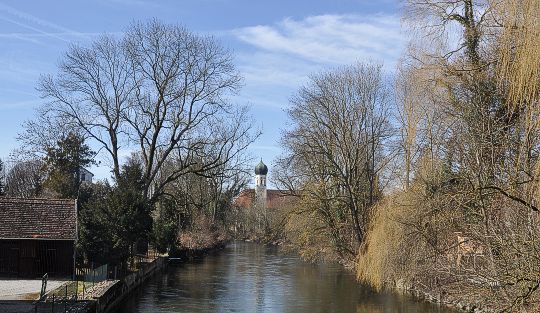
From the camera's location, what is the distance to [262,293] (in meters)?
25.1

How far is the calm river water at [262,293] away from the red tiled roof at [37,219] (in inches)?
171

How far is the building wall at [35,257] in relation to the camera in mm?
24578

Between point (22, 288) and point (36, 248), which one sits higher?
point (36, 248)

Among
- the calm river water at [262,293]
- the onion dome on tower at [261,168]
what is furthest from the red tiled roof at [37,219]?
the onion dome on tower at [261,168]

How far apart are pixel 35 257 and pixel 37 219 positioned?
183 centimetres

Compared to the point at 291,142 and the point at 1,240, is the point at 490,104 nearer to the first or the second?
the point at 1,240

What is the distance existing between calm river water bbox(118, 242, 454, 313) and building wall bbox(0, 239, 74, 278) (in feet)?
11.2

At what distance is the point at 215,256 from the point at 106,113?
19.9 metres

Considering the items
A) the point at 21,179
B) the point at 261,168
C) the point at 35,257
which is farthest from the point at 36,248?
the point at 261,168

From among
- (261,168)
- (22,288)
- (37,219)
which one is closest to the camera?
(22,288)

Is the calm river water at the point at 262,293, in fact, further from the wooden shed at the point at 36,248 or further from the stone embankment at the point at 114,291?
the wooden shed at the point at 36,248

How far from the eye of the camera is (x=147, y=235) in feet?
97.0

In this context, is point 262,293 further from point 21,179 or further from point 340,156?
point 21,179

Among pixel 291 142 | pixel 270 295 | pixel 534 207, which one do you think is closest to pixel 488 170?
pixel 534 207
